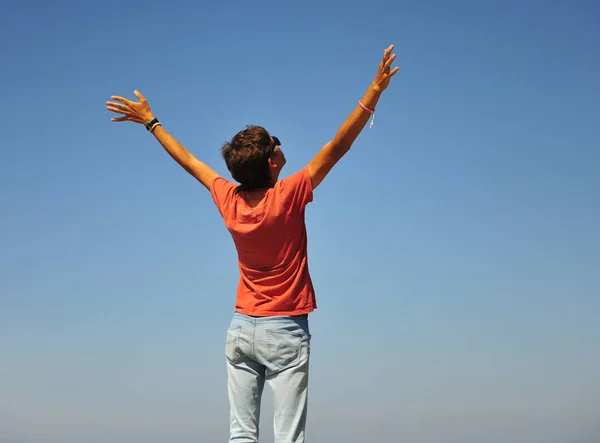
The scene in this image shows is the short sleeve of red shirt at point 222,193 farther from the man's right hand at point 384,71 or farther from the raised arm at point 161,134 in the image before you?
the man's right hand at point 384,71

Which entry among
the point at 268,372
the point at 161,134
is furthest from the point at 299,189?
the point at 161,134

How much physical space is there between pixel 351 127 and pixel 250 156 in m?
0.87

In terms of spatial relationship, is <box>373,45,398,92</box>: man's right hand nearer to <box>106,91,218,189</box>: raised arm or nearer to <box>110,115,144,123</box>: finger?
<box>106,91,218,189</box>: raised arm

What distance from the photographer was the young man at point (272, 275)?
5809mm

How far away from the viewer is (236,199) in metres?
6.30

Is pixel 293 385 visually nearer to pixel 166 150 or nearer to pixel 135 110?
pixel 166 150

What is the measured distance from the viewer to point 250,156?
19.9 ft

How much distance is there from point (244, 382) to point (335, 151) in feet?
6.63

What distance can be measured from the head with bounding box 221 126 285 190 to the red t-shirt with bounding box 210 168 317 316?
0.58 ft

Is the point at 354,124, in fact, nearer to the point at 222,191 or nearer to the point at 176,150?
the point at 222,191

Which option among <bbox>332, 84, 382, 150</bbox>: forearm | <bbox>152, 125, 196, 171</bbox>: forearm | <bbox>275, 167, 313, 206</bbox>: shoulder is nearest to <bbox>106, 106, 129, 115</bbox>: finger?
<bbox>152, 125, 196, 171</bbox>: forearm

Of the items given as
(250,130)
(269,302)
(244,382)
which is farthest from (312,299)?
(250,130)

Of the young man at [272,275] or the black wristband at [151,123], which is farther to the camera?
the black wristband at [151,123]

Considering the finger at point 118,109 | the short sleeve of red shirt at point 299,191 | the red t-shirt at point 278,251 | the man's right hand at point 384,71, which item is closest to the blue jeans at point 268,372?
the red t-shirt at point 278,251
